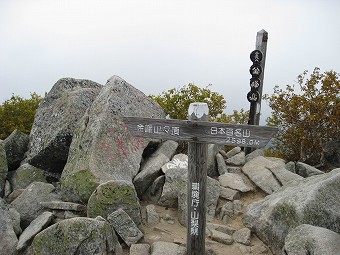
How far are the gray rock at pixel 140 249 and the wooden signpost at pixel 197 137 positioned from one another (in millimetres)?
996

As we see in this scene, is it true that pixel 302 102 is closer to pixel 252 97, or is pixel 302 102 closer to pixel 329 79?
pixel 329 79

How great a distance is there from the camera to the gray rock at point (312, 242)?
22.7ft

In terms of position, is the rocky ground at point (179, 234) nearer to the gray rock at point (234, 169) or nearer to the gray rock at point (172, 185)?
the gray rock at point (172, 185)

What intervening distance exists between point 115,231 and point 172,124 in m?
2.99

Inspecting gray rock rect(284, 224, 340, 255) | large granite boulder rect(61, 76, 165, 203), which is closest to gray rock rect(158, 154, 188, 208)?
large granite boulder rect(61, 76, 165, 203)

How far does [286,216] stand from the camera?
877 cm

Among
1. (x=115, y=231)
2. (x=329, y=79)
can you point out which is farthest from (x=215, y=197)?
(x=329, y=79)

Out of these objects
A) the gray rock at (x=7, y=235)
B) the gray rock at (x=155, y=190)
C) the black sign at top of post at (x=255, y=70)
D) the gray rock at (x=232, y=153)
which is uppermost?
the black sign at top of post at (x=255, y=70)

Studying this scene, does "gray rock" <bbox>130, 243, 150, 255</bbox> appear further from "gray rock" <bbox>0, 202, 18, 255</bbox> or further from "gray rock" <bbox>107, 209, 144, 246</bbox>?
"gray rock" <bbox>0, 202, 18, 255</bbox>

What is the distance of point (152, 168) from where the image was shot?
38.8 feet

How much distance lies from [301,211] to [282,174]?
12.1 ft

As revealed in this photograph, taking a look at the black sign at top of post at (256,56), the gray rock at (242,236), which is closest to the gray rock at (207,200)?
the gray rock at (242,236)

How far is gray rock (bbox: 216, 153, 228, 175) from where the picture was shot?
1289 centimetres

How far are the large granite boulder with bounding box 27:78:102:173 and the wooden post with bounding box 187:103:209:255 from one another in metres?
5.74
